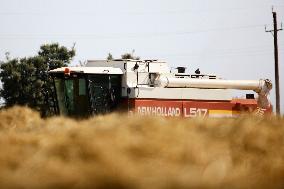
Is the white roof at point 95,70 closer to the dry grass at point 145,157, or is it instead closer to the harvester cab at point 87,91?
the harvester cab at point 87,91

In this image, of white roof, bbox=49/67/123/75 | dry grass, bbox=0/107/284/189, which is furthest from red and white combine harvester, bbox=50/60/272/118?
dry grass, bbox=0/107/284/189

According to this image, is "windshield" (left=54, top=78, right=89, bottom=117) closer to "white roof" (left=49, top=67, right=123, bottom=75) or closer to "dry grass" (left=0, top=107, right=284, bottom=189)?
"white roof" (left=49, top=67, right=123, bottom=75)

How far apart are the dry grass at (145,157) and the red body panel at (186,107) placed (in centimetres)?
611

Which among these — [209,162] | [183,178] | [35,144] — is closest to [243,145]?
[209,162]

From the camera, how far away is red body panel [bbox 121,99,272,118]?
526 inches

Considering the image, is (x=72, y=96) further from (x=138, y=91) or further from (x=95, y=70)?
(x=138, y=91)

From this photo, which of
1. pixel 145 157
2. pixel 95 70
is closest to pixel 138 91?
pixel 95 70

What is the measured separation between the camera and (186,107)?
46.1 feet

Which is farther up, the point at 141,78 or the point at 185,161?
the point at 141,78

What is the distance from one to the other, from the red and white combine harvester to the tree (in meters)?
24.5

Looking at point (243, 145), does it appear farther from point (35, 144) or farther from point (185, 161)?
point (35, 144)

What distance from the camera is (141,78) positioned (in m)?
14.1

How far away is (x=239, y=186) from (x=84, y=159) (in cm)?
154

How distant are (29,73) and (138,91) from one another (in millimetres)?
30758
